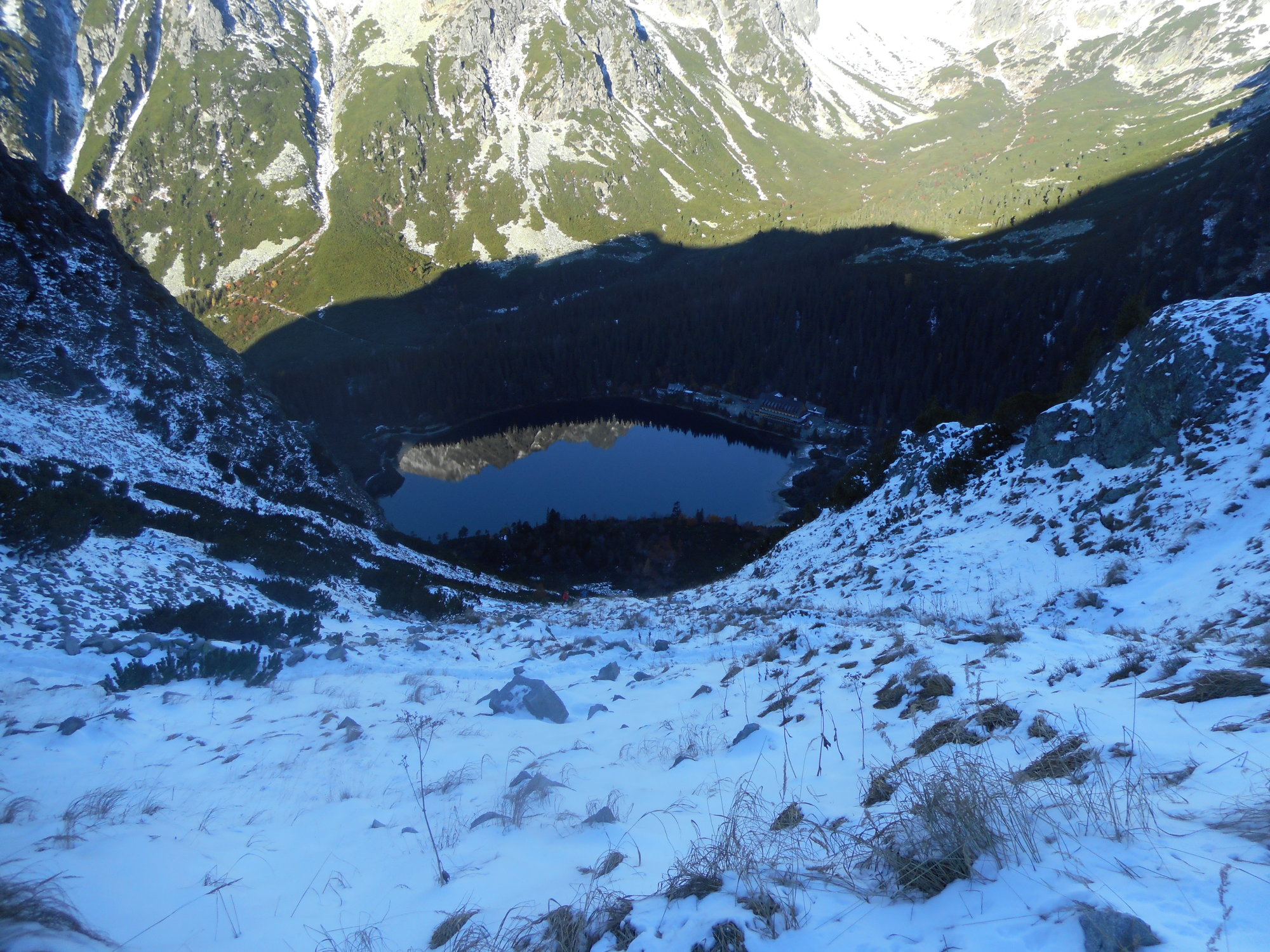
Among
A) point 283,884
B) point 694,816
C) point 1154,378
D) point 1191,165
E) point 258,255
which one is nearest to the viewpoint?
point 283,884

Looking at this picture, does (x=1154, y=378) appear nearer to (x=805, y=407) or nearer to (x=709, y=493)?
(x=709, y=493)

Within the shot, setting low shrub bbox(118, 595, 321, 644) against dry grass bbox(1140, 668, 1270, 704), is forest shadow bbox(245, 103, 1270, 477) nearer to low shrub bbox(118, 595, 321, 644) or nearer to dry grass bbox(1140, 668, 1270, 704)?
dry grass bbox(1140, 668, 1270, 704)

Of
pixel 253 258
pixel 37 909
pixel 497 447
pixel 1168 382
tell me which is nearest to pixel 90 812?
pixel 37 909

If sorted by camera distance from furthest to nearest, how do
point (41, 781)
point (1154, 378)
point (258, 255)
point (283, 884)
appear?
point (258, 255) < point (1154, 378) < point (41, 781) < point (283, 884)

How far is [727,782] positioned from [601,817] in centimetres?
98

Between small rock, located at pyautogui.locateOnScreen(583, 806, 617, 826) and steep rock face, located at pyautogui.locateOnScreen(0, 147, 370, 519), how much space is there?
24082 millimetres

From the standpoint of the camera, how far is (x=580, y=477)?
68.4 m

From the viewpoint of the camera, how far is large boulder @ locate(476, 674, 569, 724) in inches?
273

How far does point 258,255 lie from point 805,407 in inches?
5890

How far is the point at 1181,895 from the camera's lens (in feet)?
7.19

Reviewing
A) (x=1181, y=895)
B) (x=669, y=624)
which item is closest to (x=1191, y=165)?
(x=669, y=624)

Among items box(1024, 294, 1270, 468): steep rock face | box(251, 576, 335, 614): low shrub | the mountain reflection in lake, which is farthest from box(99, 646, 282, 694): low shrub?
the mountain reflection in lake

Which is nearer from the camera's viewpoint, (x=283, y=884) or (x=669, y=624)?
(x=283, y=884)

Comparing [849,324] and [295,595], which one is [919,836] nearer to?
[295,595]
